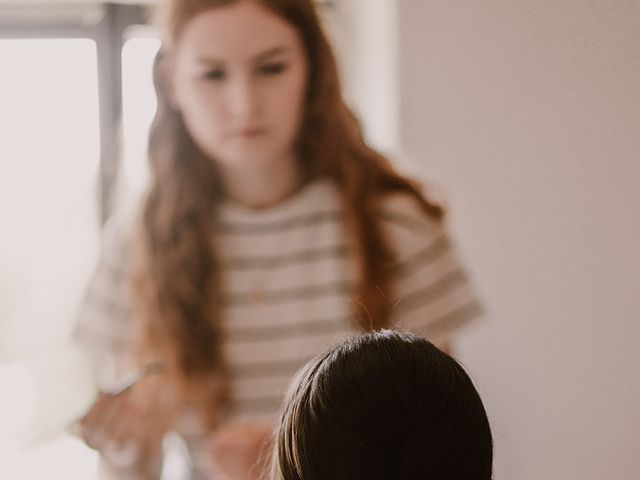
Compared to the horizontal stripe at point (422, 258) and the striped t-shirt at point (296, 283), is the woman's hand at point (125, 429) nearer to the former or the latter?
the striped t-shirt at point (296, 283)

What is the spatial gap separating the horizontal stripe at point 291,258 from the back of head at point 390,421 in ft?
1.51

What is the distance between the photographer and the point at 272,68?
84 centimetres

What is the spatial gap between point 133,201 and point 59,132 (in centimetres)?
40

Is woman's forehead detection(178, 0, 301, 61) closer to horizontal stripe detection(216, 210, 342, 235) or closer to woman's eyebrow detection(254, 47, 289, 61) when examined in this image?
woman's eyebrow detection(254, 47, 289, 61)

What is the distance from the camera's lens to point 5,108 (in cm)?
122

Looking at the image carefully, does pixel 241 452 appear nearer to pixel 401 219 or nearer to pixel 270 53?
pixel 401 219

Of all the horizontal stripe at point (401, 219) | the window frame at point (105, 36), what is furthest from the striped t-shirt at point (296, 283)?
the window frame at point (105, 36)

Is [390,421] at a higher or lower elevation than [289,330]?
higher

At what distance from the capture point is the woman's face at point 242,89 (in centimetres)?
82

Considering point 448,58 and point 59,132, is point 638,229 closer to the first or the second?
point 448,58

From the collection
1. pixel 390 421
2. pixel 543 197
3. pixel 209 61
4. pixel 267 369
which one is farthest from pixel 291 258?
pixel 390 421

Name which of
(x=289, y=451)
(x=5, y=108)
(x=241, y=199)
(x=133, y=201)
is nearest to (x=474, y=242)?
(x=241, y=199)

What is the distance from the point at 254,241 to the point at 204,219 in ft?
0.20

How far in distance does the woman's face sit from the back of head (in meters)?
0.49
